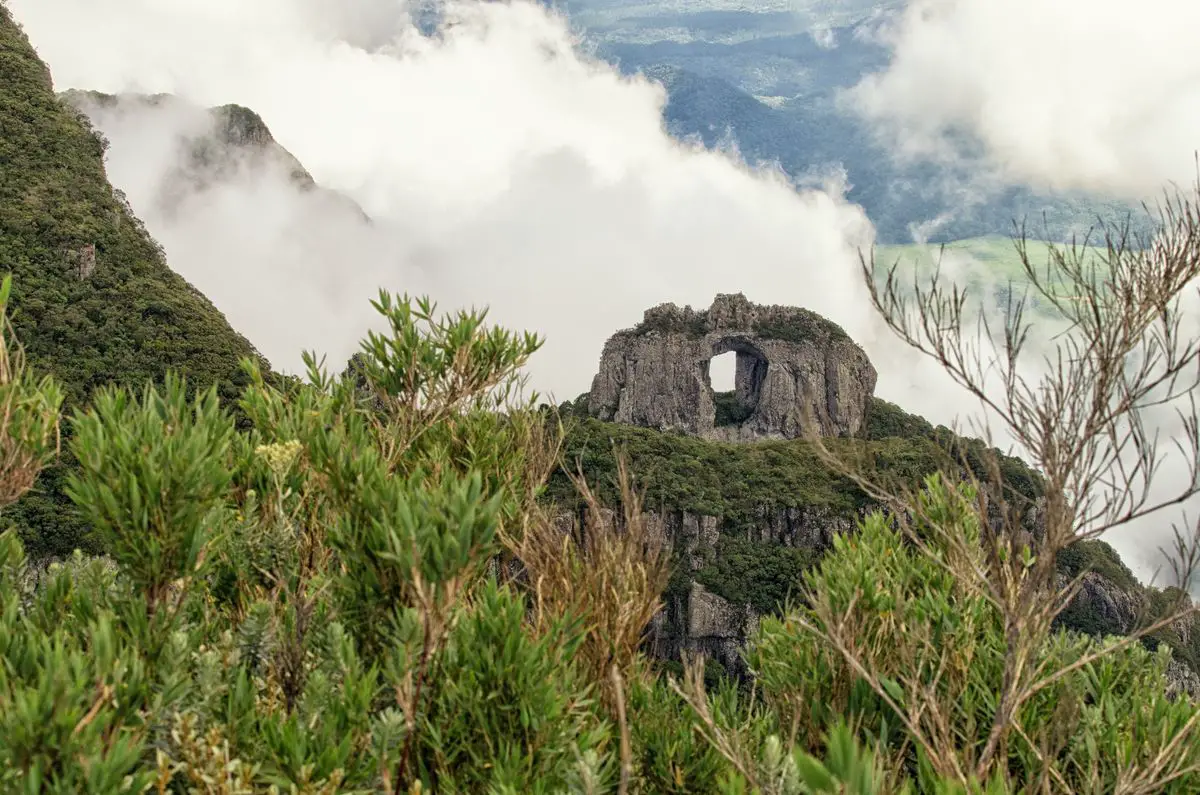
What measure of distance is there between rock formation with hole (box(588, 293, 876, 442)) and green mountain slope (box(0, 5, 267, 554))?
161 feet

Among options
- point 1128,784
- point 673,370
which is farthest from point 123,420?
point 673,370

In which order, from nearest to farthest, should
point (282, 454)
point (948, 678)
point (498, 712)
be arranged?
point (498, 712), point (282, 454), point (948, 678)

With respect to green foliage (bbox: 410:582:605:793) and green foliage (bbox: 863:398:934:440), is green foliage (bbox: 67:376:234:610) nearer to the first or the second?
green foliage (bbox: 410:582:605:793)

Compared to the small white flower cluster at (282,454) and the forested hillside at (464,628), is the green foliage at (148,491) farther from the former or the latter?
the small white flower cluster at (282,454)

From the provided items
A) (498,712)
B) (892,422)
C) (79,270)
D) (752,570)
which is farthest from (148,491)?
(892,422)

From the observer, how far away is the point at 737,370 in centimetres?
9575

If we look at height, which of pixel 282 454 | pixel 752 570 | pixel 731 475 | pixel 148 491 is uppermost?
pixel 731 475

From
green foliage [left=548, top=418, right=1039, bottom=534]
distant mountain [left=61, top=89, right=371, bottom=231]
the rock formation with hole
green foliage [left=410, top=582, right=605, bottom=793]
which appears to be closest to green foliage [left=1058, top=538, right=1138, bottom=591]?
green foliage [left=548, top=418, right=1039, bottom=534]

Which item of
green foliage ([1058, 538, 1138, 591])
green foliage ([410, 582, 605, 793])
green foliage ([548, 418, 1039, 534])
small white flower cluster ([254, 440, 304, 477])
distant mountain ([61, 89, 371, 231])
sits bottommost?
green foliage ([410, 582, 605, 793])

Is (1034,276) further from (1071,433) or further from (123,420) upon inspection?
(123,420)

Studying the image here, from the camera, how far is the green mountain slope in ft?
140

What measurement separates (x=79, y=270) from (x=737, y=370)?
66.7 meters

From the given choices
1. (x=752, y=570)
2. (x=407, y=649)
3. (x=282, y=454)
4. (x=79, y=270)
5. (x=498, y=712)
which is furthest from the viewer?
(x=752, y=570)

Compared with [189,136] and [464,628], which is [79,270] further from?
[189,136]
